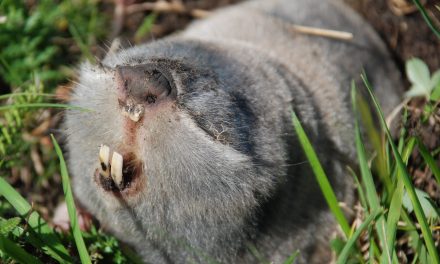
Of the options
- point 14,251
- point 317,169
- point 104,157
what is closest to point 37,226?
point 14,251

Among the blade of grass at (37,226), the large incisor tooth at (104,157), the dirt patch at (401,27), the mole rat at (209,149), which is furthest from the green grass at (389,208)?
the dirt patch at (401,27)

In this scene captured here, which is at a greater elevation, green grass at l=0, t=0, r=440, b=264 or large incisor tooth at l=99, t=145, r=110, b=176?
large incisor tooth at l=99, t=145, r=110, b=176

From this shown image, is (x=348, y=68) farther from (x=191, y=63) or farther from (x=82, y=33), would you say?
(x=82, y=33)

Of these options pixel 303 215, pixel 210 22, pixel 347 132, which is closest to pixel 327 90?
pixel 347 132

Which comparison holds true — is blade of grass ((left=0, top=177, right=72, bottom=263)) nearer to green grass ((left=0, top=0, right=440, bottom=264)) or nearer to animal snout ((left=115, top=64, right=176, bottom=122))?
green grass ((left=0, top=0, right=440, bottom=264))

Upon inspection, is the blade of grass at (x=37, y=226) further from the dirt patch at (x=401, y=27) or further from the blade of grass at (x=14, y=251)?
the dirt patch at (x=401, y=27)

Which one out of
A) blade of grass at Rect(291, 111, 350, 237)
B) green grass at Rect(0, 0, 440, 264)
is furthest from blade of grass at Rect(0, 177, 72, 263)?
blade of grass at Rect(291, 111, 350, 237)
